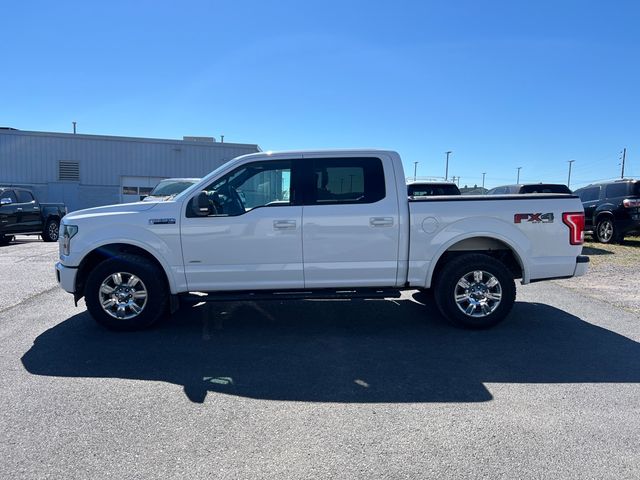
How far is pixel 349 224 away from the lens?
5367mm

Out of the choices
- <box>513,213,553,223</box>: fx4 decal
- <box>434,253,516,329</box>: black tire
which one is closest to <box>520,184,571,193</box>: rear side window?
<box>513,213,553,223</box>: fx4 decal

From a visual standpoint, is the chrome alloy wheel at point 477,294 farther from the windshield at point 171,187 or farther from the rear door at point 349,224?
the windshield at point 171,187

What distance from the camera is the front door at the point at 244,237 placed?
17.5 feet

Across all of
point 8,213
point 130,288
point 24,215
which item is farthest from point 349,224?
point 24,215

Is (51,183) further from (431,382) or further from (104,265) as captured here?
(431,382)

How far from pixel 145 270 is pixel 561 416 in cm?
433

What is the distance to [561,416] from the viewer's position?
345 cm

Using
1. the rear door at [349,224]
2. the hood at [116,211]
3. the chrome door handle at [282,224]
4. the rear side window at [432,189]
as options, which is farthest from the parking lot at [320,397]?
the rear side window at [432,189]

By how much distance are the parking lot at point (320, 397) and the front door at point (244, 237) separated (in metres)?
0.64

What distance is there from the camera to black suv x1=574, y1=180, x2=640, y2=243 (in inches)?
527

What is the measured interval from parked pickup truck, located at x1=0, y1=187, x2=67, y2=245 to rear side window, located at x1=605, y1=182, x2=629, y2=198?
60.0 ft

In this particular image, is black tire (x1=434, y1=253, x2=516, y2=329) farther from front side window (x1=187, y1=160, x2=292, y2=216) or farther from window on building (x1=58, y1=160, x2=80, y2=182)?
window on building (x1=58, y1=160, x2=80, y2=182)

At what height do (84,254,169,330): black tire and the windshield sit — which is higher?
the windshield

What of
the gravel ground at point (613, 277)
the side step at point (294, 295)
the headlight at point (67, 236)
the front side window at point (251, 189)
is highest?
the front side window at point (251, 189)
